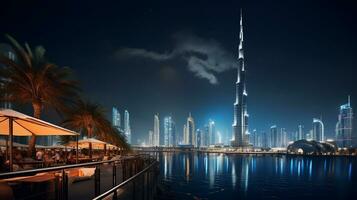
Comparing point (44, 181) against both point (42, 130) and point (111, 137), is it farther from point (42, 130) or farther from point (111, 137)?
point (111, 137)

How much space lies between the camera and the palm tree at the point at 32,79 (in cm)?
2153

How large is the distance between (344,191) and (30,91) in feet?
150

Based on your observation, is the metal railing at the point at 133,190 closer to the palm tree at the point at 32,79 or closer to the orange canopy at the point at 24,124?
the orange canopy at the point at 24,124

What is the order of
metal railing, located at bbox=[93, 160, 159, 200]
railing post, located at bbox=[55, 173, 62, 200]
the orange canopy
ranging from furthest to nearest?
the orange canopy
metal railing, located at bbox=[93, 160, 159, 200]
railing post, located at bbox=[55, 173, 62, 200]

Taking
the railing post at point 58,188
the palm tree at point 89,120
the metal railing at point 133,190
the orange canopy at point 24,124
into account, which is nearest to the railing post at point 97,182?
the metal railing at point 133,190

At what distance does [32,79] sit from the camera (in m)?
22.1

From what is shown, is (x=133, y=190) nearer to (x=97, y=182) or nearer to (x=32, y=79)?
(x=97, y=182)

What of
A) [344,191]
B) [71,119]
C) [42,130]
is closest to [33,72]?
[42,130]

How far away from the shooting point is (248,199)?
37.6m

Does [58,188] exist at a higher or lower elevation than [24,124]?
lower

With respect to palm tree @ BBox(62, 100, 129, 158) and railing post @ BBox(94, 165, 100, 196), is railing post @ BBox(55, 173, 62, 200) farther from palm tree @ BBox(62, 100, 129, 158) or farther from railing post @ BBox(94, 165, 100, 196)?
palm tree @ BBox(62, 100, 129, 158)

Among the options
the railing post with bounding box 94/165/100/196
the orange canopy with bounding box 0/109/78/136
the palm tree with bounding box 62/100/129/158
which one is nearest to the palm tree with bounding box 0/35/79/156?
the orange canopy with bounding box 0/109/78/136

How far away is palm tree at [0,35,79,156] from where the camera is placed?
70.6ft

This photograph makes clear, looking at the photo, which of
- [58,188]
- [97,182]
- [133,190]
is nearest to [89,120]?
[133,190]
